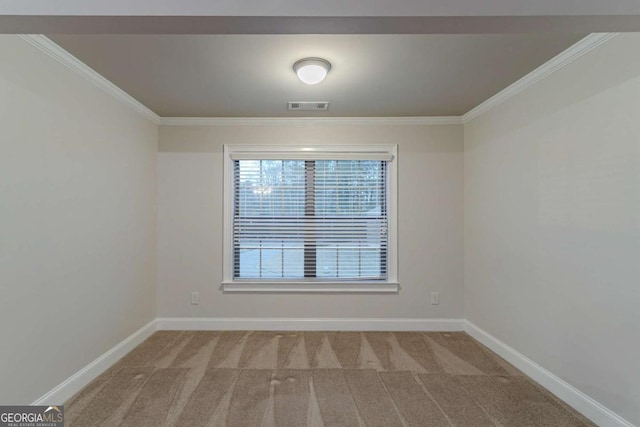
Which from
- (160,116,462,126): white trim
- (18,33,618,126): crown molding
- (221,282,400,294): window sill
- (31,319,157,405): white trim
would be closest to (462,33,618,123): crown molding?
(18,33,618,126): crown molding

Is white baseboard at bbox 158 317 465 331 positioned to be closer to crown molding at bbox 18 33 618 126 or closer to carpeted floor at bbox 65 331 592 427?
carpeted floor at bbox 65 331 592 427

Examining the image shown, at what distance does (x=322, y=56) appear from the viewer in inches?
81.1

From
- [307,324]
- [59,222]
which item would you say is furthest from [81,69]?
[307,324]

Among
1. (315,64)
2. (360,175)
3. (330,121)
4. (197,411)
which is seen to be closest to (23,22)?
(315,64)

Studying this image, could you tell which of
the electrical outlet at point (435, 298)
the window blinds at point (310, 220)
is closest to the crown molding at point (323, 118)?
the window blinds at point (310, 220)

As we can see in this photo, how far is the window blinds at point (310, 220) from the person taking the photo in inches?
135

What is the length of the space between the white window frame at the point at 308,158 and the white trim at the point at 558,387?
1.08 metres

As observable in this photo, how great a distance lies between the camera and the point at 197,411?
6.50 feet

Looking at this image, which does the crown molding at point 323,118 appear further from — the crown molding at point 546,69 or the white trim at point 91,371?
the white trim at point 91,371

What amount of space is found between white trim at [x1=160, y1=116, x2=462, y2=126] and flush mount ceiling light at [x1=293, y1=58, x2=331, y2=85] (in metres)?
1.16

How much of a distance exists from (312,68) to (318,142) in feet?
4.22

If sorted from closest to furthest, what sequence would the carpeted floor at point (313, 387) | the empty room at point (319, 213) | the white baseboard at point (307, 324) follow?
the empty room at point (319, 213)
the carpeted floor at point (313, 387)
the white baseboard at point (307, 324)

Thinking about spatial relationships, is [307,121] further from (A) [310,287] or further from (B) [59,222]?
(B) [59,222]

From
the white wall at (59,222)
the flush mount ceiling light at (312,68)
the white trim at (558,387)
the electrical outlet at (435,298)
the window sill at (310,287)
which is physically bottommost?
the white trim at (558,387)
